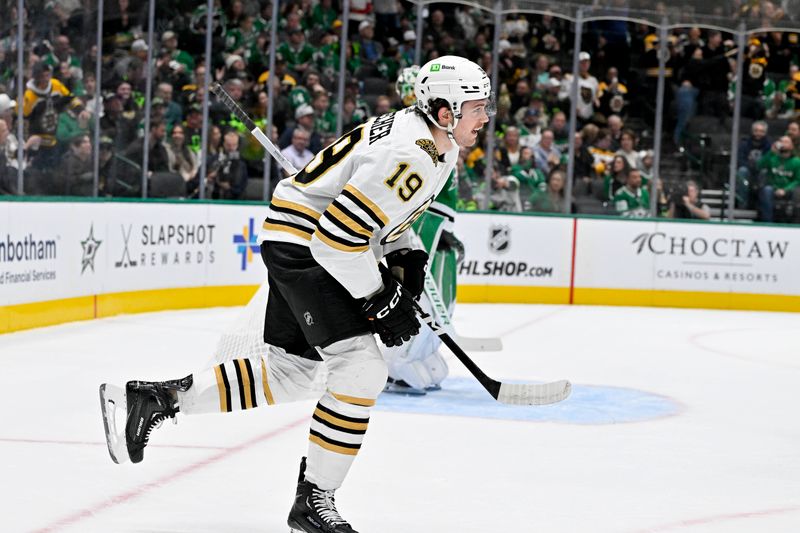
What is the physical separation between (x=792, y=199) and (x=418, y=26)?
368cm

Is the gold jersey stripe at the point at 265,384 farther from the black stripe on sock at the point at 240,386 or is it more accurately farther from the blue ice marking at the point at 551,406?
the blue ice marking at the point at 551,406

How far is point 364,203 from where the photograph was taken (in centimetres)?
266

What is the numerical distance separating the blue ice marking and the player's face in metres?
1.95

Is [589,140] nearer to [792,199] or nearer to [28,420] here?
[792,199]

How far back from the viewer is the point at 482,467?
3756 mm

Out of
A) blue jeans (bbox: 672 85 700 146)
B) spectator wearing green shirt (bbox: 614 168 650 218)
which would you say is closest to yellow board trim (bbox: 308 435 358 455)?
spectator wearing green shirt (bbox: 614 168 650 218)

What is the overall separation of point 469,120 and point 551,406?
2.30 meters

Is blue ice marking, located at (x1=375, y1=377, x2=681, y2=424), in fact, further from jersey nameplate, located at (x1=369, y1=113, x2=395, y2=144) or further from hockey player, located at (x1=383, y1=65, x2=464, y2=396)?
jersey nameplate, located at (x1=369, y1=113, x2=395, y2=144)

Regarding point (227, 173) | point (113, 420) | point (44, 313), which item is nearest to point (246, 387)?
point (113, 420)

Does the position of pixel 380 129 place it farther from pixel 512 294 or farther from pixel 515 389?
pixel 512 294

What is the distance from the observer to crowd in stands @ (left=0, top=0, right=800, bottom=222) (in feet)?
30.1

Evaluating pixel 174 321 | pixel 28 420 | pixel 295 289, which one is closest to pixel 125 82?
pixel 174 321

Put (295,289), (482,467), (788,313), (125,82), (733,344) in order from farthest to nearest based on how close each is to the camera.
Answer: (788,313) < (125,82) < (733,344) < (482,467) < (295,289)

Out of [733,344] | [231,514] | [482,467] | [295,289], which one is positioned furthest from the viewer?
[733,344]
